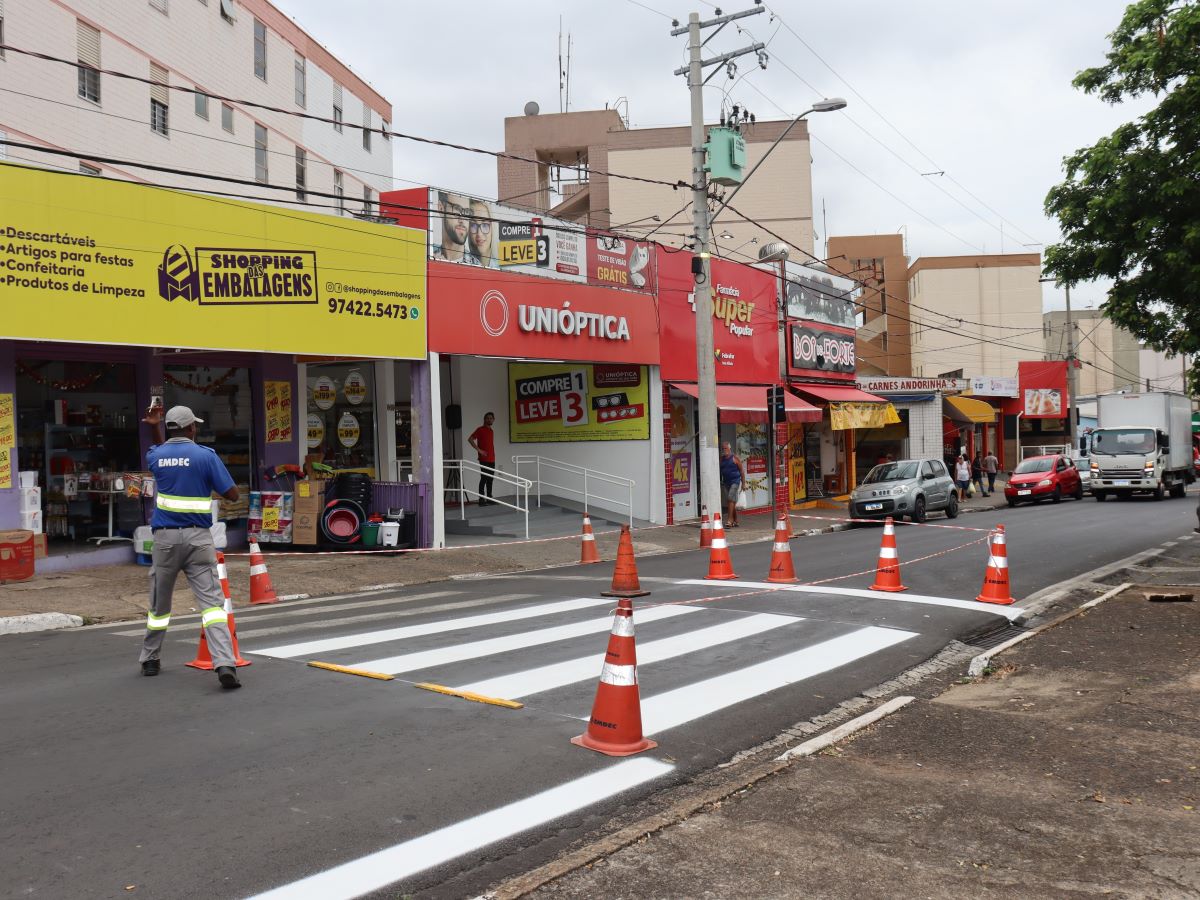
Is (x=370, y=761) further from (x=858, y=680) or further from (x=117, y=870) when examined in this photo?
(x=858, y=680)

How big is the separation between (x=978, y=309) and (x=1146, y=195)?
57695 mm

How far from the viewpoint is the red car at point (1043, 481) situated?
3256 centimetres

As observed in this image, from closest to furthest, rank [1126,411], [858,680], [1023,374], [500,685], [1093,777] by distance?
[1093,777] < [500,685] < [858,680] < [1126,411] < [1023,374]

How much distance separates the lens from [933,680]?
7.88 m

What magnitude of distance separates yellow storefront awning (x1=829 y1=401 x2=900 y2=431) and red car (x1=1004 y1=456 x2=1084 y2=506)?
4.37m

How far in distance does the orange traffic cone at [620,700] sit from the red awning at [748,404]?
18555mm

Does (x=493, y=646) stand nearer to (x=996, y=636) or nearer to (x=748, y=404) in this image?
(x=996, y=636)

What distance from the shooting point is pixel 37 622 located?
35.0ft

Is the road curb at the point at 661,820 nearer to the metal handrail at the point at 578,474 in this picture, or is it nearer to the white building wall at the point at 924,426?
the metal handrail at the point at 578,474

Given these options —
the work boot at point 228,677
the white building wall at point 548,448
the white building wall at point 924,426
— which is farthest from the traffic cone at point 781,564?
the white building wall at point 924,426

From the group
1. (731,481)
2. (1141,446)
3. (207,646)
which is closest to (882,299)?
(1141,446)

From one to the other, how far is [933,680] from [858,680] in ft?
2.18

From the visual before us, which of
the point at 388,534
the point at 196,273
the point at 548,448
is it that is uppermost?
the point at 196,273

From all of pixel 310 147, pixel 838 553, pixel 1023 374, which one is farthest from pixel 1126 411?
pixel 310 147
